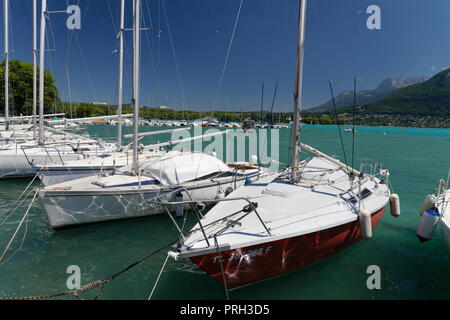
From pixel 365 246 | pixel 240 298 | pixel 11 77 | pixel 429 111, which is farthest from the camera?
pixel 429 111

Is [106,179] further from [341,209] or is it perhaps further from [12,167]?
[12,167]

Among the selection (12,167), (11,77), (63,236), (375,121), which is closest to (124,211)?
(63,236)

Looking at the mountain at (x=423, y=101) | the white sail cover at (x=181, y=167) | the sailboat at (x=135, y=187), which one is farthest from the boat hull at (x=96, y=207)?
the mountain at (x=423, y=101)

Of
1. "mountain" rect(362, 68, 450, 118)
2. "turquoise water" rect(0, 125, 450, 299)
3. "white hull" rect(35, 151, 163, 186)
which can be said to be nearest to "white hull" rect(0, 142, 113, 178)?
"white hull" rect(35, 151, 163, 186)

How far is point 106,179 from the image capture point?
33.9ft

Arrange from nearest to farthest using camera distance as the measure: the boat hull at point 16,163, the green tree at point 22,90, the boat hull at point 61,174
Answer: the boat hull at point 61,174
the boat hull at point 16,163
the green tree at point 22,90

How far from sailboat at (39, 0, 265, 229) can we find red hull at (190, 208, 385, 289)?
3147mm

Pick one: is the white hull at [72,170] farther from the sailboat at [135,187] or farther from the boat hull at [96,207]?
the boat hull at [96,207]

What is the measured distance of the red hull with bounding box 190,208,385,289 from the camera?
5.45 meters

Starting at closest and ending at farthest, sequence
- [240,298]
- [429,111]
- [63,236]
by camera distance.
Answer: [240,298] → [63,236] → [429,111]

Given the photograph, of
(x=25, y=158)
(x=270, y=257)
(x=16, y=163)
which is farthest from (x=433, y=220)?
(x=16, y=163)

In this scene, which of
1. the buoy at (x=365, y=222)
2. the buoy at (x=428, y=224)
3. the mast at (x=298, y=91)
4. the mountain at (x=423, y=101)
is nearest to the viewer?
the buoy at (x=365, y=222)

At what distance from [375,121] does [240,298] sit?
181 metres

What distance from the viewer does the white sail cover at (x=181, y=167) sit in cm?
1080
